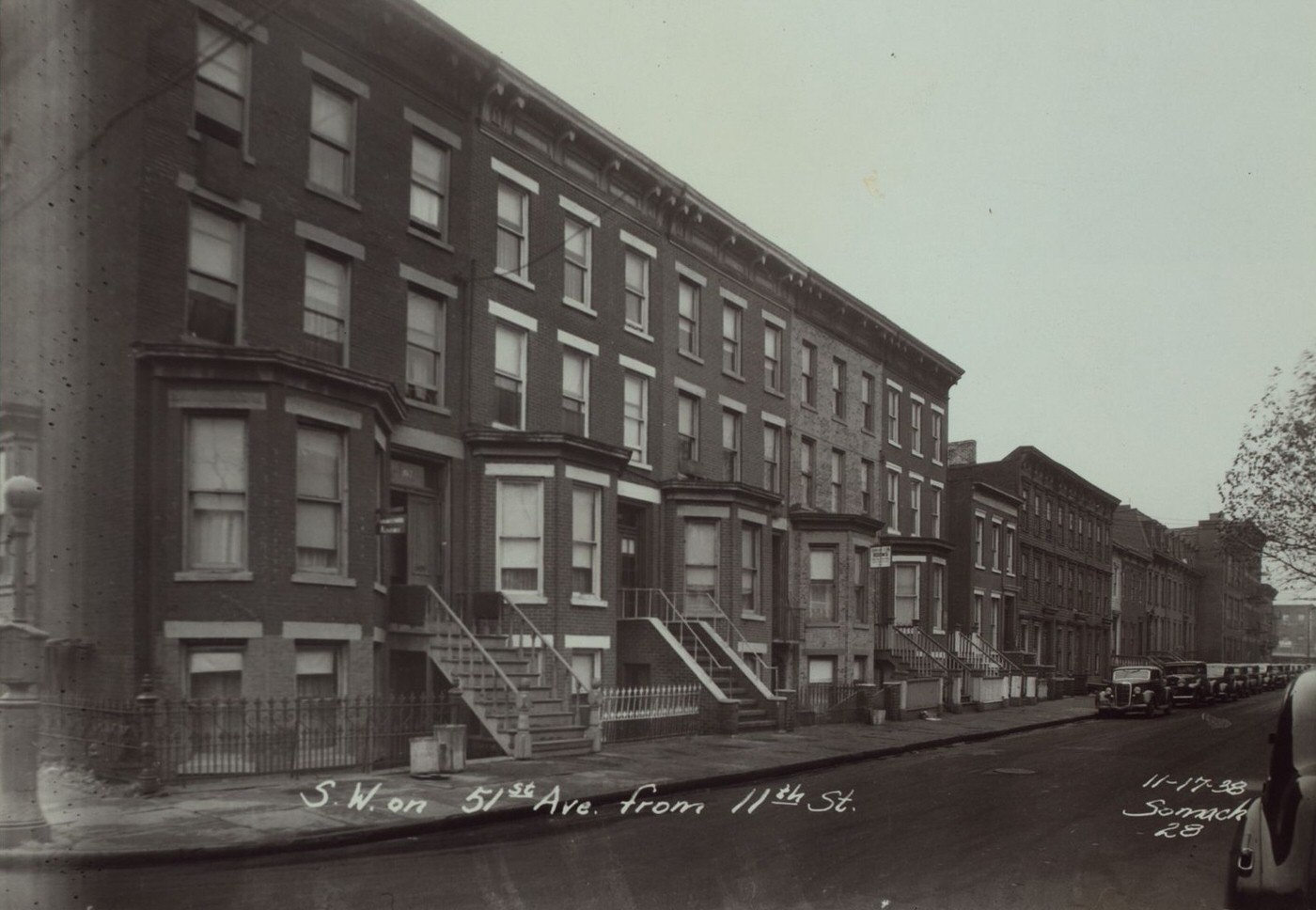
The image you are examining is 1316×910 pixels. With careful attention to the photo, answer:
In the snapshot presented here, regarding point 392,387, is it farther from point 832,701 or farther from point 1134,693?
point 1134,693

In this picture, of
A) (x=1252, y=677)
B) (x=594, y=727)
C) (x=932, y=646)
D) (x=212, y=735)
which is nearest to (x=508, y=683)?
(x=594, y=727)

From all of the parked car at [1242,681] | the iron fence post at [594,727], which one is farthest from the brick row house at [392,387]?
the parked car at [1242,681]

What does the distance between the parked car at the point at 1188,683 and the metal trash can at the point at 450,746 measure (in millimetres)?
33652

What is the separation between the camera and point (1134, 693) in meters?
38.7

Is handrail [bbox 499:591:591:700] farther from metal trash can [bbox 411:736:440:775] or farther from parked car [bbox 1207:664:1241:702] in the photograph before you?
parked car [bbox 1207:664:1241:702]

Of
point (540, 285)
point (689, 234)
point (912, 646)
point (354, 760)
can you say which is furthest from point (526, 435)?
point (912, 646)

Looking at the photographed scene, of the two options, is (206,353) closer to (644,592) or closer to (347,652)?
(347,652)

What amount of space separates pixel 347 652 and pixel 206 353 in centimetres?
494

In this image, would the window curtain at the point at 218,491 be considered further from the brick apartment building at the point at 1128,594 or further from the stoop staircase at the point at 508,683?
the brick apartment building at the point at 1128,594

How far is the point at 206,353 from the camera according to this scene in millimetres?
16047

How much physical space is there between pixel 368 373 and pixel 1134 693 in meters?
29.4

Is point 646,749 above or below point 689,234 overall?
below

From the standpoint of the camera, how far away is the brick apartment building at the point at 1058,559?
55812 mm

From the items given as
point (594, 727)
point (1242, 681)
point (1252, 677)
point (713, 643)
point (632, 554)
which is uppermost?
point (632, 554)
